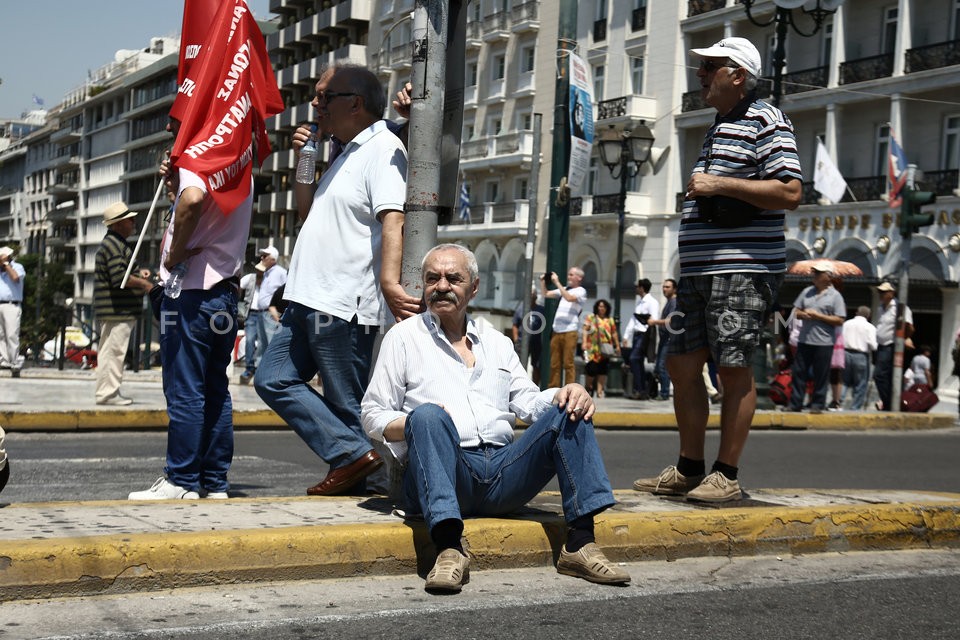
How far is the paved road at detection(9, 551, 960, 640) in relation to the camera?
11.8 ft

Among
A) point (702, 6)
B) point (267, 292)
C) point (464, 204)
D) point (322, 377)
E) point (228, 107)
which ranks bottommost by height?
point (322, 377)

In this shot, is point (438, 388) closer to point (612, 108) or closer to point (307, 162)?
point (307, 162)

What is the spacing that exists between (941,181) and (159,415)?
2793cm

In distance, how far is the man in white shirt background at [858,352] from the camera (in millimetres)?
18156

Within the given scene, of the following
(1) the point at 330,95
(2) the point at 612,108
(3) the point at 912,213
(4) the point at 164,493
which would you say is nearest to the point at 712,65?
(1) the point at 330,95

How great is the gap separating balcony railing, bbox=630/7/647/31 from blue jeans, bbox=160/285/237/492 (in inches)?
1669

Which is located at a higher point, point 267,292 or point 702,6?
point 702,6

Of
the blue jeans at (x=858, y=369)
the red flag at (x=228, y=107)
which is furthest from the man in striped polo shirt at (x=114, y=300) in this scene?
the blue jeans at (x=858, y=369)

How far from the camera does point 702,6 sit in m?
43.4

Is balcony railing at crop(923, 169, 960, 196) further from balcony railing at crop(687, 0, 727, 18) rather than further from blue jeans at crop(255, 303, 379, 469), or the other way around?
blue jeans at crop(255, 303, 379, 469)

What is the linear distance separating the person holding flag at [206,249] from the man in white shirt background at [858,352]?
44.5ft

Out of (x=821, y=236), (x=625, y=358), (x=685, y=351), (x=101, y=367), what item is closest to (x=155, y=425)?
(x=101, y=367)

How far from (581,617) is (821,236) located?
1388 inches

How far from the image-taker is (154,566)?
3.99 metres
